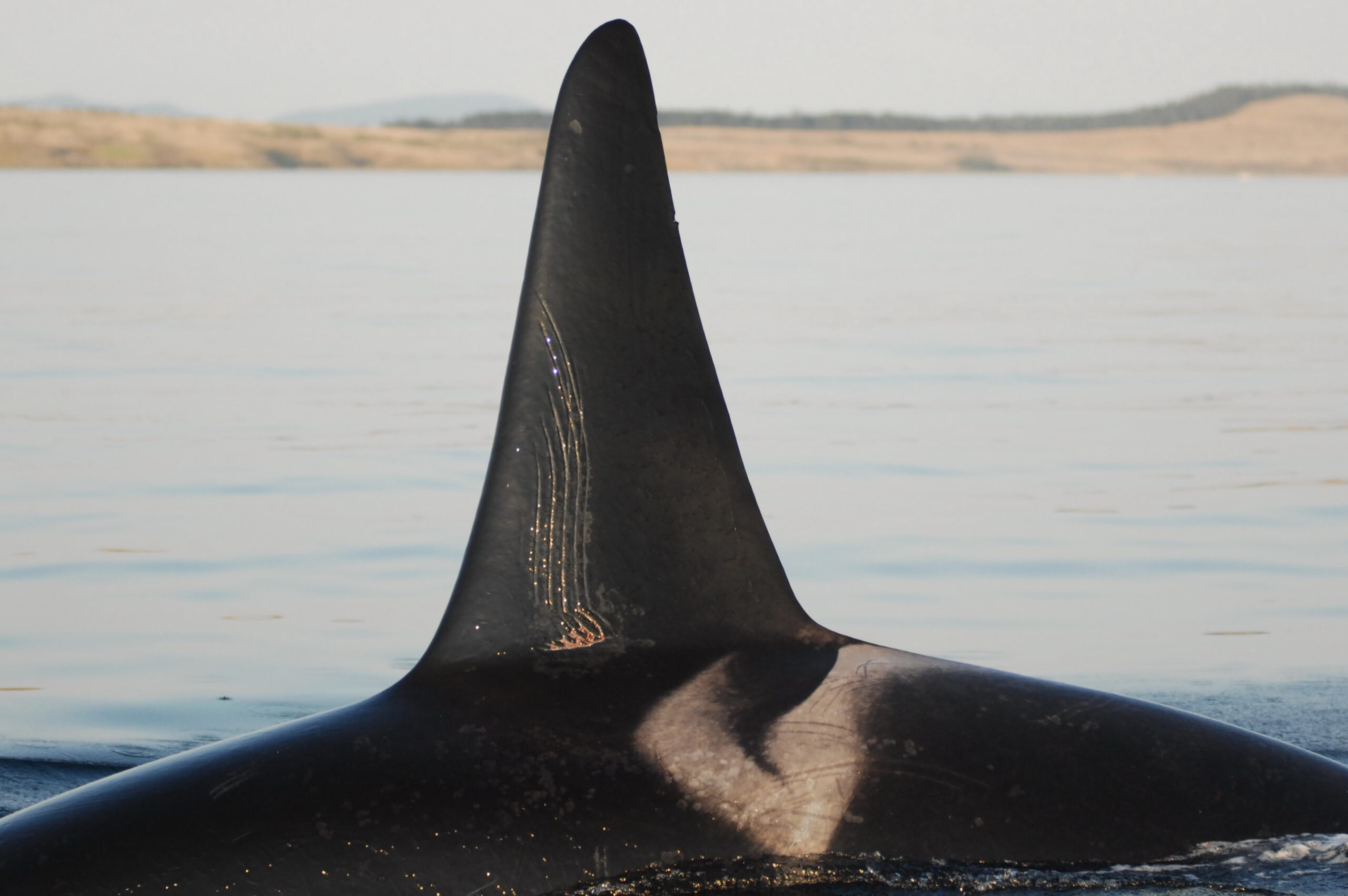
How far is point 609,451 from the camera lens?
404 cm

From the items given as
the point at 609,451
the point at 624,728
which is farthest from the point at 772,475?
the point at 624,728

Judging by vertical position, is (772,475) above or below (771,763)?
below

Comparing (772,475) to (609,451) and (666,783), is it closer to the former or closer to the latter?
(609,451)

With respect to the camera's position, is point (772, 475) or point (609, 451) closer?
point (609, 451)

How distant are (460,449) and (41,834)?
33.1ft

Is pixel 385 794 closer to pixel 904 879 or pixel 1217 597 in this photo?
pixel 904 879

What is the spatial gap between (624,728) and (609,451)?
67 centimetres

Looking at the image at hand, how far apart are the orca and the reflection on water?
8.31 ft

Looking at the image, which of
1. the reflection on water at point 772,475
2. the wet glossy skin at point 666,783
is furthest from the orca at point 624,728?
the reflection on water at point 772,475

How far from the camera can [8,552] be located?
10.1 m

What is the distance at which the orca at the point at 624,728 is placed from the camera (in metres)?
3.54

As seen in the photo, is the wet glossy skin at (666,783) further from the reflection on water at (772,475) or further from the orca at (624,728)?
the reflection on water at (772,475)

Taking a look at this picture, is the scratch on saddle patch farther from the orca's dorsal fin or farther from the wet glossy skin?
the orca's dorsal fin

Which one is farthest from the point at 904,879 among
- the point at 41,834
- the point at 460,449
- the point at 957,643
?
the point at 460,449
